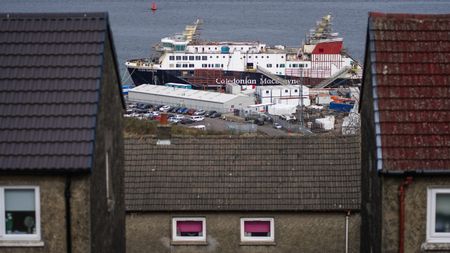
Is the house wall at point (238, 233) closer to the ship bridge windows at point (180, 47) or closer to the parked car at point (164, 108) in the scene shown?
the parked car at point (164, 108)

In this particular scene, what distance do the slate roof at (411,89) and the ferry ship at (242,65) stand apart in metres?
90.1

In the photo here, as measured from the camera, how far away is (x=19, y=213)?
32.2ft

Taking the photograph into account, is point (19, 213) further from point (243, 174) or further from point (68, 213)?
point (243, 174)

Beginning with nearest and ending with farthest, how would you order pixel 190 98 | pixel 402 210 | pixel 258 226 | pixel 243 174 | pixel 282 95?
pixel 402 210 → pixel 258 226 → pixel 243 174 → pixel 190 98 → pixel 282 95

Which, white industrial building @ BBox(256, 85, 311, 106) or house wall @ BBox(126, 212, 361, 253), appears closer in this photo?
house wall @ BBox(126, 212, 361, 253)

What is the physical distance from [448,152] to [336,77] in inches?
3610

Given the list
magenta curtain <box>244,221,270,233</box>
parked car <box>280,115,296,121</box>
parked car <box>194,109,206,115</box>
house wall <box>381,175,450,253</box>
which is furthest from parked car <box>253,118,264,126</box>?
house wall <box>381,175,450,253</box>

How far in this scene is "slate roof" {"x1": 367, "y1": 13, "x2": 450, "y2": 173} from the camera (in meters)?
9.95

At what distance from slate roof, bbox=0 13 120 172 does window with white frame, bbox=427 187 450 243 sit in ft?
12.4

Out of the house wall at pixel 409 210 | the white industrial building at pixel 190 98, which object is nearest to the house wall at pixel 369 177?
the house wall at pixel 409 210

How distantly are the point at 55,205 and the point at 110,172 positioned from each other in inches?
66.4

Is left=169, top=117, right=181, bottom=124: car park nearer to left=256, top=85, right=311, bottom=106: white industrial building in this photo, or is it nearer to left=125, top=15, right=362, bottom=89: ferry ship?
left=256, top=85, right=311, bottom=106: white industrial building

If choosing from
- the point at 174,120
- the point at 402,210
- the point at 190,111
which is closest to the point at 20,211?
the point at 402,210

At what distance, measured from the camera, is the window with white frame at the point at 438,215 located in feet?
32.7
